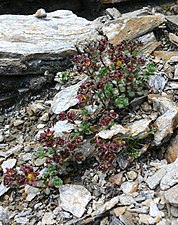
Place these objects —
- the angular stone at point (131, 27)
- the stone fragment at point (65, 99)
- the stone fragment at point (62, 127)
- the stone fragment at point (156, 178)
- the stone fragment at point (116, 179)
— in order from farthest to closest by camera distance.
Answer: the angular stone at point (131, 27), the stone fragment at point (65, 99), the stone fragment at point (62, 127), the stone fragment at point (116, 179), the stone fragment at point (156, 178)

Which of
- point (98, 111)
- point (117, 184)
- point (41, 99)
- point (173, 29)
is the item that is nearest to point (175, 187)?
point (117, 184)

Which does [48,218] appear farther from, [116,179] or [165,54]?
[165,54]

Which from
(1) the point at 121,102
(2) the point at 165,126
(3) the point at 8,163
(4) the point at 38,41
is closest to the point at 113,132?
(1) the point at 121,102

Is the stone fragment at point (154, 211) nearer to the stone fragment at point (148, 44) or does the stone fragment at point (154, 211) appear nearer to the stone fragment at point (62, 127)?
the stone fragment at point (62, 127)

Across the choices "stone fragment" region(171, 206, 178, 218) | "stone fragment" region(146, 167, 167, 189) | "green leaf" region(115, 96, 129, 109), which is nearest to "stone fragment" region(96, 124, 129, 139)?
"green leaf" region(115, 96, 129, 109)

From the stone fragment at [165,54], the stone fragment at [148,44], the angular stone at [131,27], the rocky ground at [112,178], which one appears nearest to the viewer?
the rocky ground at [112,178]

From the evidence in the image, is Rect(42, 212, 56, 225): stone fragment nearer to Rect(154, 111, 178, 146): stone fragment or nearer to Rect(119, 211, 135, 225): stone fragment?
Rect(119, 211, 135, 225): stone fragment

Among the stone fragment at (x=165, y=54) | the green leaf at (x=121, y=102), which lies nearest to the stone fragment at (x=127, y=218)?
the green leaf at (x=121, y=102)
